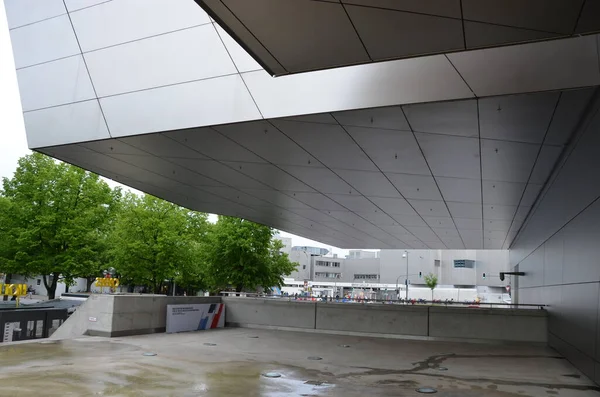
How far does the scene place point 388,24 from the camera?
229 inches

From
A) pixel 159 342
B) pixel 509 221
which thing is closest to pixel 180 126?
pixel 159 342

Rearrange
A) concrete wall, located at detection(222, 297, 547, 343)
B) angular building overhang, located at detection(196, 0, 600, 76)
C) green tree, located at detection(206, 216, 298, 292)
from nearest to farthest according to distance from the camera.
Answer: angular building overhang, located at detection(196, 0, 600, 76), concrete wall, located at detection(222, 297, 547, 343), green tree, located at detection(206, 216, 298, 292)

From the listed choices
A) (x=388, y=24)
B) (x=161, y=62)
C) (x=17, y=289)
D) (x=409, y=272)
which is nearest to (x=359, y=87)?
(x=388, y=24)

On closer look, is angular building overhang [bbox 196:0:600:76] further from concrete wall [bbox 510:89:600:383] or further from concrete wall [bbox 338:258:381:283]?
concrete wall [bbox 338:258:381:283]

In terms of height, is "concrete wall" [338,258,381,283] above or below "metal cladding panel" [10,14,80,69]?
below

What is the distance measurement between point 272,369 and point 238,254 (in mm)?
25259

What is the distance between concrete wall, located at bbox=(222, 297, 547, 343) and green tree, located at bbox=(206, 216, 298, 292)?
1237cm

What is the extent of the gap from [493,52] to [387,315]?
A: 15648 mm

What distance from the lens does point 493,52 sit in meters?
8.36

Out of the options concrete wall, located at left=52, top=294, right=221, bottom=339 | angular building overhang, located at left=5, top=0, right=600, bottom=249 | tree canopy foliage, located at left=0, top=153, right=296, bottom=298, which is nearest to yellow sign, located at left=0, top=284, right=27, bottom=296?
tree canopy foliage, located at left=0, top=153, right=296, bottom=298

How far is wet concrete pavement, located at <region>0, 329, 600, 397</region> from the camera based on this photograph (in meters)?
9.75

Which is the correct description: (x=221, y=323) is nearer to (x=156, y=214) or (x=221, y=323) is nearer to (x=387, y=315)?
(x=387, y=315)

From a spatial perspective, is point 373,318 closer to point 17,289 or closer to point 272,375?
point 272,375

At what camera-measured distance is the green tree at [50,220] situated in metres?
33.2
